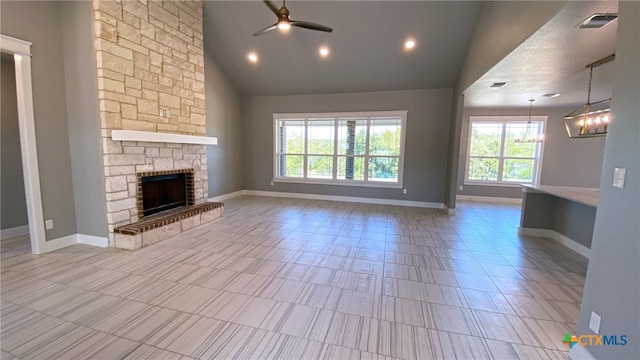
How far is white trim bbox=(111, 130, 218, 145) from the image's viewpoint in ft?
11.0

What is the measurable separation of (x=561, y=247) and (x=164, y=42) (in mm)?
6898

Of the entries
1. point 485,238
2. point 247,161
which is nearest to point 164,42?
point 247,161

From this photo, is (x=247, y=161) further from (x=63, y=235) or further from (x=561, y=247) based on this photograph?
(x=561, y=247)

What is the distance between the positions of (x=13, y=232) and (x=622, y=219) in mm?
6793

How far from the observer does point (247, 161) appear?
7.76m

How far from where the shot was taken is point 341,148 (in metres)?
7.15

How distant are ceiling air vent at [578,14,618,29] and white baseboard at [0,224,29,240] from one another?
7.47m

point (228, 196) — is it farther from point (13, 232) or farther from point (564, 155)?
point (564, 155)

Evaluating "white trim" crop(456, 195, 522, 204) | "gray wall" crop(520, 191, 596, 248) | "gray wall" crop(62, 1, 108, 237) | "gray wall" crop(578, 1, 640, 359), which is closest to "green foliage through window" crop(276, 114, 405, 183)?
"white trim" crop(456, 195, 522, 204)

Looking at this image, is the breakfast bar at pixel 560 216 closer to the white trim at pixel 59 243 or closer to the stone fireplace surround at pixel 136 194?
the stone fireplace surround at pixel 136 194

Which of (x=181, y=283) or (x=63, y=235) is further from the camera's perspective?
(x=63, y=235)

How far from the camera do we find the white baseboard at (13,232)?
3.79m

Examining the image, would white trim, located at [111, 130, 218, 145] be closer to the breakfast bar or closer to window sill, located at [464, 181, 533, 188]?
the breakfast bar

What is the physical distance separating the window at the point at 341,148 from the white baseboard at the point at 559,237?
2.81 metres
